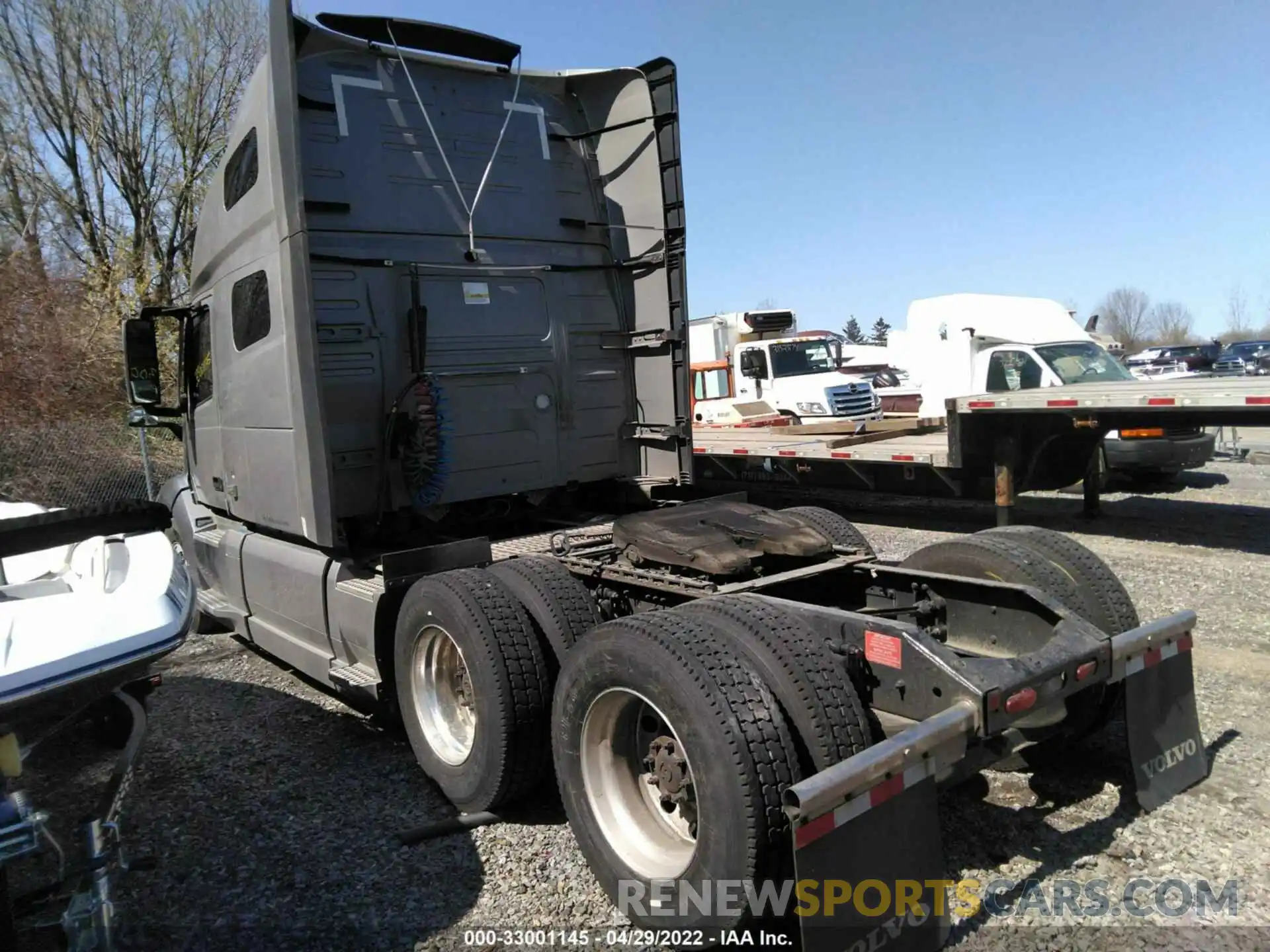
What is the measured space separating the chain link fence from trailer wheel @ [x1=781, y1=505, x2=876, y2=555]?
9.07 meters

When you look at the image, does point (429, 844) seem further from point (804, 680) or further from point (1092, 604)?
point (1092, 604)

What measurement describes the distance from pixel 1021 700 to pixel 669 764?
1.11m

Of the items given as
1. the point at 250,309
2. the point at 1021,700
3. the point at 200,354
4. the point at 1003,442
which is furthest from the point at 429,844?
the point at 1003,442

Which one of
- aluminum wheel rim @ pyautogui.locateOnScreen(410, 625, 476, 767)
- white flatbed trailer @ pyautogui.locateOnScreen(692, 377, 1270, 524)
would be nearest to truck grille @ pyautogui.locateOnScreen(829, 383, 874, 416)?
white flatbed trailer @ pyautogui.locateOnScreen(692, 377, 1270, 524)

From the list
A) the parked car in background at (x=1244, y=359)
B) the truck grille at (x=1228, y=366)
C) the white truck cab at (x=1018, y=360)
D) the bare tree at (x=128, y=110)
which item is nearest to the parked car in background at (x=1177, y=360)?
the truck grille at (x=1228, y=366)

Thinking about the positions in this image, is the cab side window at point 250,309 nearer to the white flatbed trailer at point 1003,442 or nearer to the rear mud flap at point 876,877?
the rear mud flap at point 876,877

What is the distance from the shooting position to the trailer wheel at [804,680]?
2.54m

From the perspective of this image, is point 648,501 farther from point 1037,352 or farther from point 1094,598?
point 1037,352

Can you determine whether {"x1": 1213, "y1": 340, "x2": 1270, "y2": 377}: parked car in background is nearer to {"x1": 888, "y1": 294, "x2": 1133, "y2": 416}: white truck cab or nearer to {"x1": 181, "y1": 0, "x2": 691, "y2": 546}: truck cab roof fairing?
{"x1": 888, "y1": 294, "x2": 1133, "y2": 416}: white truck cab

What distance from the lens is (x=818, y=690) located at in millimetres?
2615

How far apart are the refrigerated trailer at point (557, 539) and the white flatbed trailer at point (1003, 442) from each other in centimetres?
429

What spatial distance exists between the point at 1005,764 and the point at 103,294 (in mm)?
17072

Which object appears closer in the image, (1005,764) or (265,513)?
(1005,764)

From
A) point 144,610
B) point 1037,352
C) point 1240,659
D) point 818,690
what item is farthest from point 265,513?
point 1037,352
